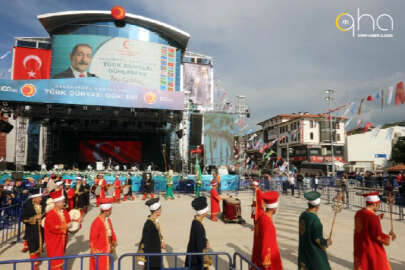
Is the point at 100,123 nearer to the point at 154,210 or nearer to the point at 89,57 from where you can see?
the point at 89,57

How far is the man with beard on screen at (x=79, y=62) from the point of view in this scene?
97.8 ft

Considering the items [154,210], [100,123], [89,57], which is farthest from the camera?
[89,57]

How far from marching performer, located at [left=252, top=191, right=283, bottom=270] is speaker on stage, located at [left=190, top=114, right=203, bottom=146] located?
19851 mm

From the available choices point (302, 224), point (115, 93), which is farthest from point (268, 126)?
point (302, 224)

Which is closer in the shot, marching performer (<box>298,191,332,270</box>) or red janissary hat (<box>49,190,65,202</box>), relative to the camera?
marching performer (<box>298,191,332,270</box>)

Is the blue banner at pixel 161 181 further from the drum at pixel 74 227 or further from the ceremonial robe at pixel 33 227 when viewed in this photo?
the drum at pixel 74 227

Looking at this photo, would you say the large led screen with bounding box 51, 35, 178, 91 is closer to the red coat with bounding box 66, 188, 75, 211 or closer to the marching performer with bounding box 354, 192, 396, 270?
the red coat with bounding box 66, 188, 75, 211

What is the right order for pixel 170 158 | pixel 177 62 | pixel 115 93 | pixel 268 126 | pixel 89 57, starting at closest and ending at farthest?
pixel 115 93 < pixel 170 158 < pixel 89 57 < pixel 177 62 < pixel 268 126

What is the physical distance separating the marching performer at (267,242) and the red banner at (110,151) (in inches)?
995

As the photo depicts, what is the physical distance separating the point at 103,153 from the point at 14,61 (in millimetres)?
16652

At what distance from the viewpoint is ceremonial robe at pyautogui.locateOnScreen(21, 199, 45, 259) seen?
509 cm

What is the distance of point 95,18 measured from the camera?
31.4 m

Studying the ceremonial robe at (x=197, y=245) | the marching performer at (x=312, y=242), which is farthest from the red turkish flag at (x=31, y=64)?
the marching performer at (x=312, y=242)

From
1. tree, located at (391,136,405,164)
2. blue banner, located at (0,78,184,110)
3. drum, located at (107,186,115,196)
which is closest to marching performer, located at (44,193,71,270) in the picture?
drum, located at (107,186,115,196)
